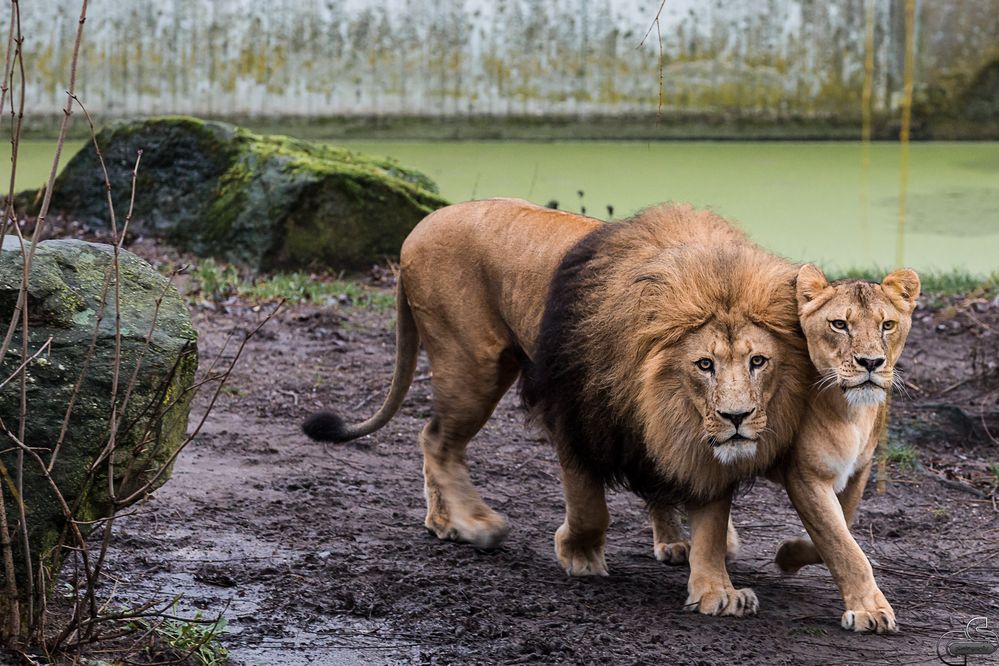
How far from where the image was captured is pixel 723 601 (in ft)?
12.8

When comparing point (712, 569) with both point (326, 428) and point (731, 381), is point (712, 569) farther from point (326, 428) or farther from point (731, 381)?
point (326, 428)

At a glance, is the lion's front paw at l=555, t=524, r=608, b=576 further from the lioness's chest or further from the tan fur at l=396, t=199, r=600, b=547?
the lioness's chest

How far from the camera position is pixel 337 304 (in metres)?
7.83

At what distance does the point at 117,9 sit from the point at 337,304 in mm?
→ 6094

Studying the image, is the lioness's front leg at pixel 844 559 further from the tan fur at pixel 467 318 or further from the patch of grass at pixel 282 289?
the patch of grass at pixel 282 289

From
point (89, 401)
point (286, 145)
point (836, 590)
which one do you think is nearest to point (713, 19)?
point (286, 145)

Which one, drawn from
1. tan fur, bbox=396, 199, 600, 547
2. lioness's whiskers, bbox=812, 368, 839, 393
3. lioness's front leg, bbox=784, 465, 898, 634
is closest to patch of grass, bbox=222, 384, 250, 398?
tan fur, bbox=396, 199, 600, 547

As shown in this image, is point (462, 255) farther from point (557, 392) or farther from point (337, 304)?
point (337, 304)

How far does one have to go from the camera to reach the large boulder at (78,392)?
3.19 meters

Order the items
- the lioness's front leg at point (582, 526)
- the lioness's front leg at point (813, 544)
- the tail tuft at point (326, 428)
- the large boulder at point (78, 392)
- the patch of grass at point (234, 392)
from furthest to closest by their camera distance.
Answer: the patch of grass at point (234, 392)
the tail tuft at point (326, 428)
the lioness's front leg at point (582, 526)
the lioness's front leg at point (813, 544)
the large boulder at point (78, 392)

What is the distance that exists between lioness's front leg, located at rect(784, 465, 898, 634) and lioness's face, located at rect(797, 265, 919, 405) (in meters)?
0.32

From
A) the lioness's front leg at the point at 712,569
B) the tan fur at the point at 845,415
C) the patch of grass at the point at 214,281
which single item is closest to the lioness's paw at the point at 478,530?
the lioness's front leg at the point at 712,569

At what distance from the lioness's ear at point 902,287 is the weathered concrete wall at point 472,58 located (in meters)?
8.95

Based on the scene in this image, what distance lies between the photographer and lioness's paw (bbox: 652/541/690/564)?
4520 millimetres
